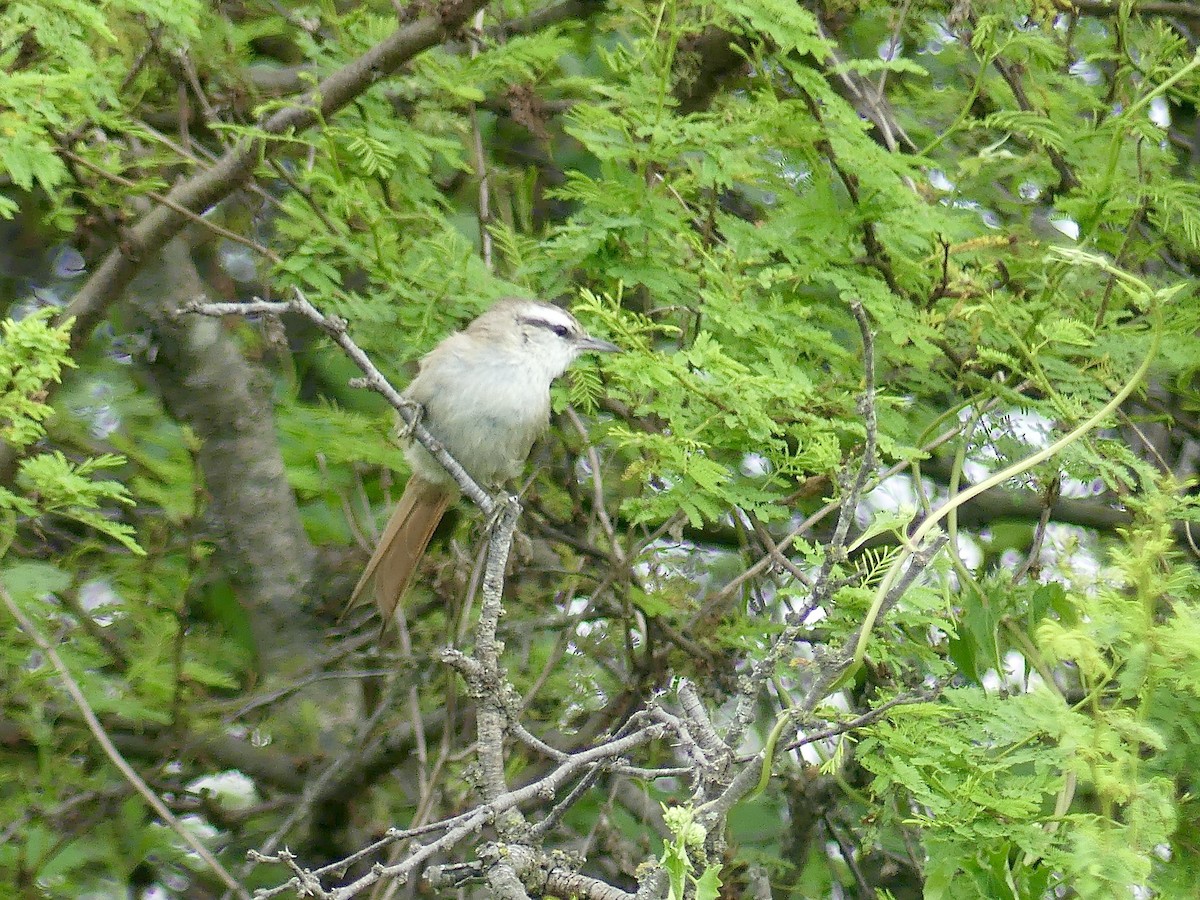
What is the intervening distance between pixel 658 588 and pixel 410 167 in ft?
4.72

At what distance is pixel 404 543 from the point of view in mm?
4062

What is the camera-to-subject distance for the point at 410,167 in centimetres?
414

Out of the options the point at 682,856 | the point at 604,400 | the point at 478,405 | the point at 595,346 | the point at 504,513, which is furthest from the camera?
the point at 478,405

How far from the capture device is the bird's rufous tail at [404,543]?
4039 mm

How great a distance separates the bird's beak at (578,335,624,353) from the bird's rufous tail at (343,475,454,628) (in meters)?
0.68

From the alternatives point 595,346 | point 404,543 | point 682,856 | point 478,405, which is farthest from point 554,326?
point 682,856

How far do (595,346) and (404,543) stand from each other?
863 millimetres

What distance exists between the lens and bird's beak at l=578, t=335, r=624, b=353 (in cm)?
356

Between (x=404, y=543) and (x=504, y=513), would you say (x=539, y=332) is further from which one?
(x=504, y=513)

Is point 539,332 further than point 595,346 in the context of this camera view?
Yes

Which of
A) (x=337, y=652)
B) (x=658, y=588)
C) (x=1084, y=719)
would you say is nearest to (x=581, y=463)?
(x=658, y=588)

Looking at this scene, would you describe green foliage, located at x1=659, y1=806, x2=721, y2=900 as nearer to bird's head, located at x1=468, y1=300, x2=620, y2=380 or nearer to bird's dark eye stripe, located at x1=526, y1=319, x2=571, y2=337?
bird's head, located at x1=468, y1=300, x2=620, y2=380

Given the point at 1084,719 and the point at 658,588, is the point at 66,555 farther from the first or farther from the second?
the point at 1084,719

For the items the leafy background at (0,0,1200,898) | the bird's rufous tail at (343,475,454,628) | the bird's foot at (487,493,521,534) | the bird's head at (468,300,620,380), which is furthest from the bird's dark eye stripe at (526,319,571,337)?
the bird's foot at (487,493,521,534)
